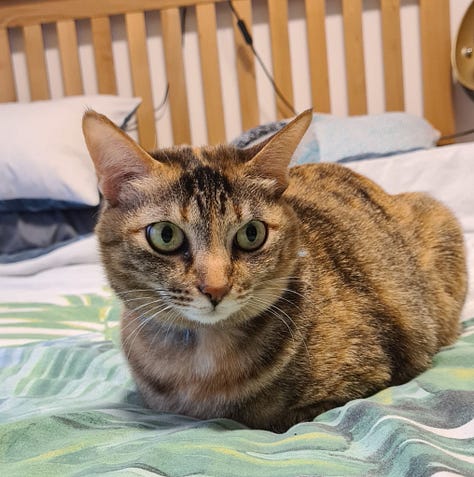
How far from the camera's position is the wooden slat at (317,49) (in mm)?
2385

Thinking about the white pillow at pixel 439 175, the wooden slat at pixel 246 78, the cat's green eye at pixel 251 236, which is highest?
the wooden slat at pixel 246 78

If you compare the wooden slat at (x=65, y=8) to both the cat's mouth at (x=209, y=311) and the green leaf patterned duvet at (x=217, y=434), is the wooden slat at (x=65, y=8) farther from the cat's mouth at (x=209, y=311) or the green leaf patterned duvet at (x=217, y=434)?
the cat's mouth at (x=209, y=311)

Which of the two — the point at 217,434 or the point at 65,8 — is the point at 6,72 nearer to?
the point at 65,8

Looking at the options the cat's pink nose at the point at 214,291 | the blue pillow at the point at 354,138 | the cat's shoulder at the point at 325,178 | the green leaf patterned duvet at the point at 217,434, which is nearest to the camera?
the green leaf patterned duvet at the point at 217,434

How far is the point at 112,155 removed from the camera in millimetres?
836

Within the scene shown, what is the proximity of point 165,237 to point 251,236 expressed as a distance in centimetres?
12

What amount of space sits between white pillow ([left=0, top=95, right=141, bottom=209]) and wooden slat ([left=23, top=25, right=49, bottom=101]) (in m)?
0.39

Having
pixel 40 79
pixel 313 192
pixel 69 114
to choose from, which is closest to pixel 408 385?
pixel 313 192

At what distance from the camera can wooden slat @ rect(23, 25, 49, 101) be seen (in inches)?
96.3

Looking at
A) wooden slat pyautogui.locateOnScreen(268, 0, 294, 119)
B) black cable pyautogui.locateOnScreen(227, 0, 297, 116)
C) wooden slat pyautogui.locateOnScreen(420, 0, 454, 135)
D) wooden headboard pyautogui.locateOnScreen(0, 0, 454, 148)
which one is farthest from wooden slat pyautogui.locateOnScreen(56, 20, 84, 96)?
wooden slat pyautogui.locateOnScreen(420, 0, 454, 135)

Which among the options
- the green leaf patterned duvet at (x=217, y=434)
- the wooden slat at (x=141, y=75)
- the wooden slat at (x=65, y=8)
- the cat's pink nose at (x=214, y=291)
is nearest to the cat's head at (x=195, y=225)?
the cat's pink nose at (x=214, y=291)

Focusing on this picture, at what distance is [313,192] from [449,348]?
0.39 m

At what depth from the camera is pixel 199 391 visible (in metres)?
0.88

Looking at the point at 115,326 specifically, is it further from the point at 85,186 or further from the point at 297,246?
the point at 85,186
